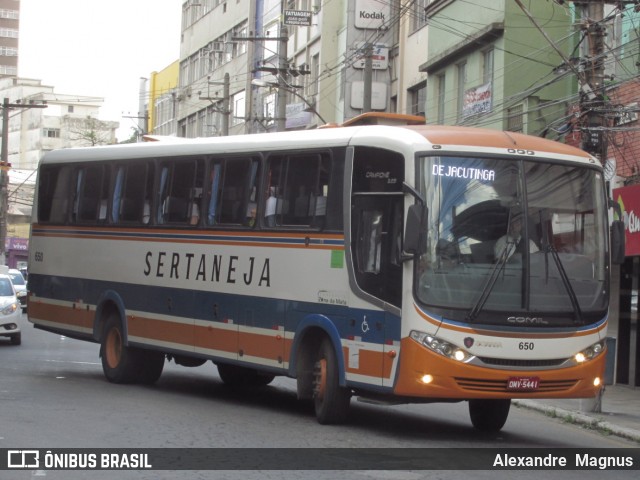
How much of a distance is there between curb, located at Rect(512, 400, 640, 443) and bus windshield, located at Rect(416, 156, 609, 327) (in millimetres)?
2958

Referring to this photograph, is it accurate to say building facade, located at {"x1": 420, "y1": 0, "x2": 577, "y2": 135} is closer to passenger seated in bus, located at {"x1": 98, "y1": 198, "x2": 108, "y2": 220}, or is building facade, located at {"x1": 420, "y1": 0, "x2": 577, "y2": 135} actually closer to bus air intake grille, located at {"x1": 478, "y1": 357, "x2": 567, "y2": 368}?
passenger seated in bus, located at {"x1": 98, "y1": 198, "x2": 108, "y2": 220}

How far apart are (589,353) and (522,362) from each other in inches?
38.3

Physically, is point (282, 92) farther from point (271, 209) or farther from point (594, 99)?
point (271, 209)

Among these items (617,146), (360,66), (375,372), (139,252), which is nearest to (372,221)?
(375,372)

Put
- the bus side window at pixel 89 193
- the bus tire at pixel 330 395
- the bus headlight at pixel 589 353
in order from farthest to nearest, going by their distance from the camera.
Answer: the bus side window at pixel 89 193
the bus tire at pixel 330 395
the bus headlight at pixel 589 353

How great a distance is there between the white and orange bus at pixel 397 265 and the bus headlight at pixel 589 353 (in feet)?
0.06

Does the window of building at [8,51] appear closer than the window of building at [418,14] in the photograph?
No

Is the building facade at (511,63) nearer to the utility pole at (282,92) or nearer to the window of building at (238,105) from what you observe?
the utility pole at (282,92)

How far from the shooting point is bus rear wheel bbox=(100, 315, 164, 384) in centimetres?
1844

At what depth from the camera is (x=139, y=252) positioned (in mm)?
18203

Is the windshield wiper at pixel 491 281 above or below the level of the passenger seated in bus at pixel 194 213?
below

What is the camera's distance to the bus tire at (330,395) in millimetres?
13664

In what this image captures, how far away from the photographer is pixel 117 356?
18.6m

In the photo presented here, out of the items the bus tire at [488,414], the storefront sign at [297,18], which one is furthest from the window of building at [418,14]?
the bus tire at [488,414]
